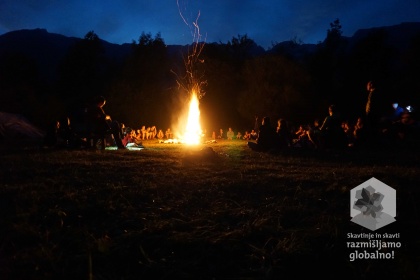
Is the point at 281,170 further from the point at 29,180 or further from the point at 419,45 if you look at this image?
the point at 419,45

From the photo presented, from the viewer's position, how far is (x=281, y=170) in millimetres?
6934

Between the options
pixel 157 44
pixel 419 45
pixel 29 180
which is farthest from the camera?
pixel 157 44

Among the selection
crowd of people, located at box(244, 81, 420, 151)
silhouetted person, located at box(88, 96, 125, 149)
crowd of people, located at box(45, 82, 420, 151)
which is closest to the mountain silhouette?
crowd of people, located at box(45, 82, 420, 151)

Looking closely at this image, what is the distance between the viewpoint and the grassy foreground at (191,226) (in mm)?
2787

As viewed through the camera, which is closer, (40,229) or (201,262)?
(201,262)

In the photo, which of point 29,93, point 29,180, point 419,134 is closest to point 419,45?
point 419,134

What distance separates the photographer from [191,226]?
365 centimetres

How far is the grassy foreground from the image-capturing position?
2.79 m

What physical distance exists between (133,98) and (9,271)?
31.3 meters

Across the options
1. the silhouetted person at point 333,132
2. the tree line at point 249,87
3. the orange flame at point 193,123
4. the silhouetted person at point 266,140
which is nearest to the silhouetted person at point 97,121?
the silhouetted person at point 266,140

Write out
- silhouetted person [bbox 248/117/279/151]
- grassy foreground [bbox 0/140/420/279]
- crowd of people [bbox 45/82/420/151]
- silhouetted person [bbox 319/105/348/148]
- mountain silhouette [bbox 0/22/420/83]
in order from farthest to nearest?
mountain silhouette [bbox 0/22/420/83]
silhouetted person [bbox 248/117/279/151]
silhouetted person [bbox 319/105/348/148]
crowd of people [bbox 45/82/420/151]
grassy foreground [bbox 0/140/420/279]

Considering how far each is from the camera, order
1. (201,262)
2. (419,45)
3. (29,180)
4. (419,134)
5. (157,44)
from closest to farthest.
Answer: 1. (201,262)
2. (29,180)
3. (419,134)
4. (419,45)
5. (157,44)

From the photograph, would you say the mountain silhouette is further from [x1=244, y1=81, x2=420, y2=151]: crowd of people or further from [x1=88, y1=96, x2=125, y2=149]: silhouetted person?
[x1=244, y1=81, x2=420, y2=151]: crowd of people

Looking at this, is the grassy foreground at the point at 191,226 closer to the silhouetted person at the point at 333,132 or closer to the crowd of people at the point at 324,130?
the crowd of people at the point at 324,130
